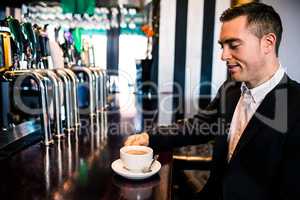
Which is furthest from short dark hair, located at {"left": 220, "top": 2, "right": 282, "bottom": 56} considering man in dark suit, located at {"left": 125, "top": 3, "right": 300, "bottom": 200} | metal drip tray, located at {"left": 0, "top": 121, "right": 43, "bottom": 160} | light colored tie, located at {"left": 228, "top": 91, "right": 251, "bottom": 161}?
metal drip tray, located at {"left": 0, "top": 121, "right": 43, "bottom": 160}

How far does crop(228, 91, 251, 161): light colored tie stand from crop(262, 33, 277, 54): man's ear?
0.21 m

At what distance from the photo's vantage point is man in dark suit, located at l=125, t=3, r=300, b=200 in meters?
1.02

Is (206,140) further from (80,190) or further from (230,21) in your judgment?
(80,190)

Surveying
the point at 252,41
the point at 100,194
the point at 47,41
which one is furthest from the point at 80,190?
the point at 47,41

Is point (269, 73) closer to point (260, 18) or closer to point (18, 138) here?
point (260, 18)

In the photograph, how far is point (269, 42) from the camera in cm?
115

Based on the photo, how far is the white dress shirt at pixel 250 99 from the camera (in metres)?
1.16

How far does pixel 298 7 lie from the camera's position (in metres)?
3.17

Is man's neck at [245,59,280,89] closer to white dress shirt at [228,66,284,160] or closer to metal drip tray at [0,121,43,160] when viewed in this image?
white dress shirt at [228,66,284,160]

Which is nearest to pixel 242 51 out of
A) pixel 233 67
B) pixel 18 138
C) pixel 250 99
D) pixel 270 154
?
pixel 233 67

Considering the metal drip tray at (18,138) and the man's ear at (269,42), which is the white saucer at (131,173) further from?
the man's ear at (269,42)

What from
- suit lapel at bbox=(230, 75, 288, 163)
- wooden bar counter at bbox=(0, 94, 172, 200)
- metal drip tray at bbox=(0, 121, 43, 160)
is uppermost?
suit lapel at bbox=(230, 75, 288, 163)

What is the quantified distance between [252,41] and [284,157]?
46cm

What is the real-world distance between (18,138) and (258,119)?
1089 mm
